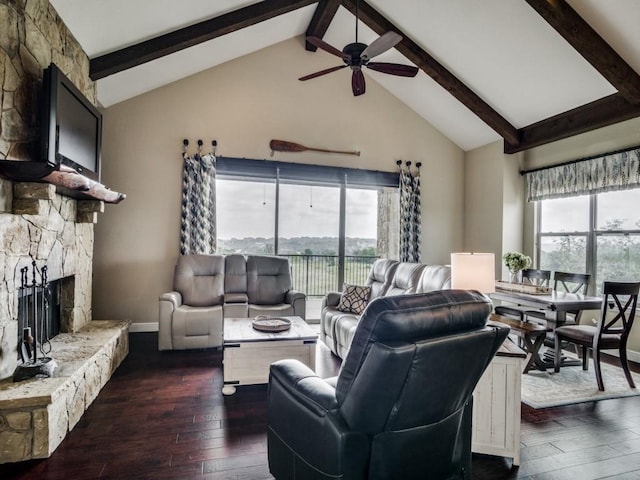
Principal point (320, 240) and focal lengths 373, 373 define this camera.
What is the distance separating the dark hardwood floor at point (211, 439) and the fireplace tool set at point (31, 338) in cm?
46

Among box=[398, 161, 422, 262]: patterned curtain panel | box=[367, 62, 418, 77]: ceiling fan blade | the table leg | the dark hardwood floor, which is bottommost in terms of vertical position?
the dark hardwood floor

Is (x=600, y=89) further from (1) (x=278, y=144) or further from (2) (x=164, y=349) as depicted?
(2) (x=164, y=349)

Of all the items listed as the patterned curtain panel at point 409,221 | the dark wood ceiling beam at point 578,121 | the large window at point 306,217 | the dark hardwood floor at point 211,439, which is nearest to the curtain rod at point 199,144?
the large window at point 306,217

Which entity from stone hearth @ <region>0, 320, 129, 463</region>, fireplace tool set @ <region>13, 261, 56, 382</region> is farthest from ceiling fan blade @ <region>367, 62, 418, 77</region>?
stone hearth @ <region>0, 320, 129, 463</region>

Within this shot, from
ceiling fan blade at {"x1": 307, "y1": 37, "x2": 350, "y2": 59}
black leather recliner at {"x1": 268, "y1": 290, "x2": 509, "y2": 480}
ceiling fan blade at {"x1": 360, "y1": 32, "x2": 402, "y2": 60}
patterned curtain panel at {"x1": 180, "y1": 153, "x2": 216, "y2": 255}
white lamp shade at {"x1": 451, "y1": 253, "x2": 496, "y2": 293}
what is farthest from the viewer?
patterned curtain panel at {"x1": 180, "y1": 153, "x2": 216, "y2": 255}

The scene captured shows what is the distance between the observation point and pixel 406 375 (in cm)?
134

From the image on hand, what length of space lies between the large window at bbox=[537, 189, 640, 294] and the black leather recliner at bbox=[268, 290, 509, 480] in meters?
3.86

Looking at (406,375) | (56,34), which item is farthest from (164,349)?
(406,375)

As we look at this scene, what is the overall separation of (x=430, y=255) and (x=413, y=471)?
16.7ft

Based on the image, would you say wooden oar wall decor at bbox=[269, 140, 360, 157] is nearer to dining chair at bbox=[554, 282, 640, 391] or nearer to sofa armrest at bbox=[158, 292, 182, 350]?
sofa armrest at bbox=[158, 292, 182, 350]

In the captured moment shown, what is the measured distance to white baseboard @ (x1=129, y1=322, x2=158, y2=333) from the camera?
16.1 feet

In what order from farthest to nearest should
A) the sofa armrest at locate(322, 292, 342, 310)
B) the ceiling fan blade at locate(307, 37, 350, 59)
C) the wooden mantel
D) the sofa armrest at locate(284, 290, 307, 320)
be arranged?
1. the sofa armrest at locate(284, 290, 307, 320)
2. the sofa armrest at locate(322, 292, 342, 310)
3. the ceiling fan blade at locate(307, 37, 350, 59)
4. the wooden mantel

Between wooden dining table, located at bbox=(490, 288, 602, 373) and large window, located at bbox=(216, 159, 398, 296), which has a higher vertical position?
large window, located at bbox=(216, 159, 398, 296)

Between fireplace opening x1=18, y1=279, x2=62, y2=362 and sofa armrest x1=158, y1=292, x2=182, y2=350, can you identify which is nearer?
fireplace opening x1=18, y1=279, x2=62, y2=362
